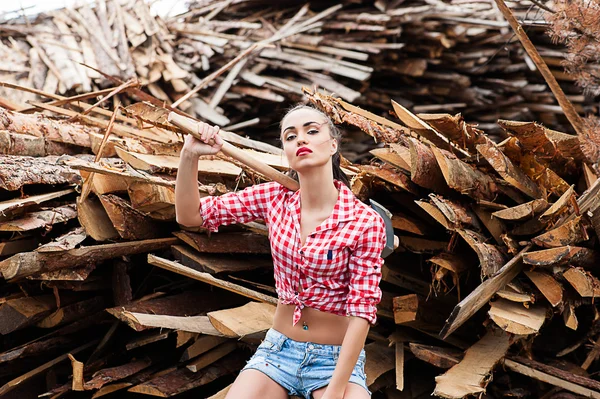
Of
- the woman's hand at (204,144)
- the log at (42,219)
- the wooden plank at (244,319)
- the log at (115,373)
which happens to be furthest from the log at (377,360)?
the log at (42,219)

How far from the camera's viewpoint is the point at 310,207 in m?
2.66

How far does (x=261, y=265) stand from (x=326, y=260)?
131 cm

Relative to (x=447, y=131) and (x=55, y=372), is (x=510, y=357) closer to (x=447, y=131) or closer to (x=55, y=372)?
(x=447, y=131)

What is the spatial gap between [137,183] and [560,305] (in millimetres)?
2130

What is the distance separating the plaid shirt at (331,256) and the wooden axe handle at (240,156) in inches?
3.7

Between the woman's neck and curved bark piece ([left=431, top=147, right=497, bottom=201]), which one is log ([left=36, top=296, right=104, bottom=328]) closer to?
the woman's neck

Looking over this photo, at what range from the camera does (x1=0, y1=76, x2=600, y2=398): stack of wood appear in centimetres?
317

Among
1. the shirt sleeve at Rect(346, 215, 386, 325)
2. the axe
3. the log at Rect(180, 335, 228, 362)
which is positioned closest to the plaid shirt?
the shirt sleeve at Rect(346, 215, 386, 325)

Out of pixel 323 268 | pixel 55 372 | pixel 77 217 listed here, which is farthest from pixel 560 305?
pixel 55 372

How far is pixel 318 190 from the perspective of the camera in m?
2.63

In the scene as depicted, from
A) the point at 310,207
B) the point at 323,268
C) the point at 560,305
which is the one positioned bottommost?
the point at 560,305

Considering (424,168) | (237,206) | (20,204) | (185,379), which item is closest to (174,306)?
(185,379)

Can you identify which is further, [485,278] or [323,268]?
[485,278]

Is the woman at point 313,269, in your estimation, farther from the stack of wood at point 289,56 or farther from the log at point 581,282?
the stack of wood at point 289,56
